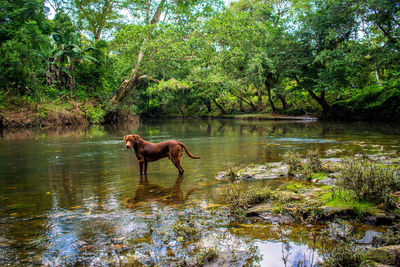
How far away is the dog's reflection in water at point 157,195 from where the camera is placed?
511 cm

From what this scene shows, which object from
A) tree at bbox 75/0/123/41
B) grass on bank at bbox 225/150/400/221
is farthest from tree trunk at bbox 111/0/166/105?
grass on bank at bbox 225/150/400/221

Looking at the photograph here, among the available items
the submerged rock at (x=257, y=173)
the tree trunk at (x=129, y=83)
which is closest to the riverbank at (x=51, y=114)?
the tree trunk at (x=129, y=83)

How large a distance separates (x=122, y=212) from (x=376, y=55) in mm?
23395

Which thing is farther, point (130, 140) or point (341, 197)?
point (130, 140)

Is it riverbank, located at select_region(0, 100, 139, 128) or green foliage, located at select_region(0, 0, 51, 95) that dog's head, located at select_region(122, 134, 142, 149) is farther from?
riverbank, located at select_region(0, 100, 139, 128)

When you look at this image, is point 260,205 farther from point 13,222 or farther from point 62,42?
point 62,42

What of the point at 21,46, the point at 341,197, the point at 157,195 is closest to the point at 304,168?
the point at 341,197

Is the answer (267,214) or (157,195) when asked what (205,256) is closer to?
(267,214)

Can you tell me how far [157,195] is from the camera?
219 inches

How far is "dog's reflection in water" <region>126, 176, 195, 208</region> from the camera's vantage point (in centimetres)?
511

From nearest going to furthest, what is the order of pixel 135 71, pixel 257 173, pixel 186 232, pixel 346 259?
pixel 346 259 → pixel 186 232 → pixel 257 173 → pixel 135 71

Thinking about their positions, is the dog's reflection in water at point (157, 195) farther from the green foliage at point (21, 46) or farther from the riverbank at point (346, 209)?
the green foliage at point (21, 46)

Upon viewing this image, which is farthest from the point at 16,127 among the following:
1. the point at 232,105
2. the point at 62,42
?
the point at 232,105

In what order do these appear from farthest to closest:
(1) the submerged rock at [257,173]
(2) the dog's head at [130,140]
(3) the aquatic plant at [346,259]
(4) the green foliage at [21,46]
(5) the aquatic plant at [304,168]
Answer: (4) the green foliage at [21,46], (2) the dog's head at [130,140], (1) the submerged rock at [257,173], (5) the aquatic plant at [304,168], (3) the aquatic plant at [346,259]
